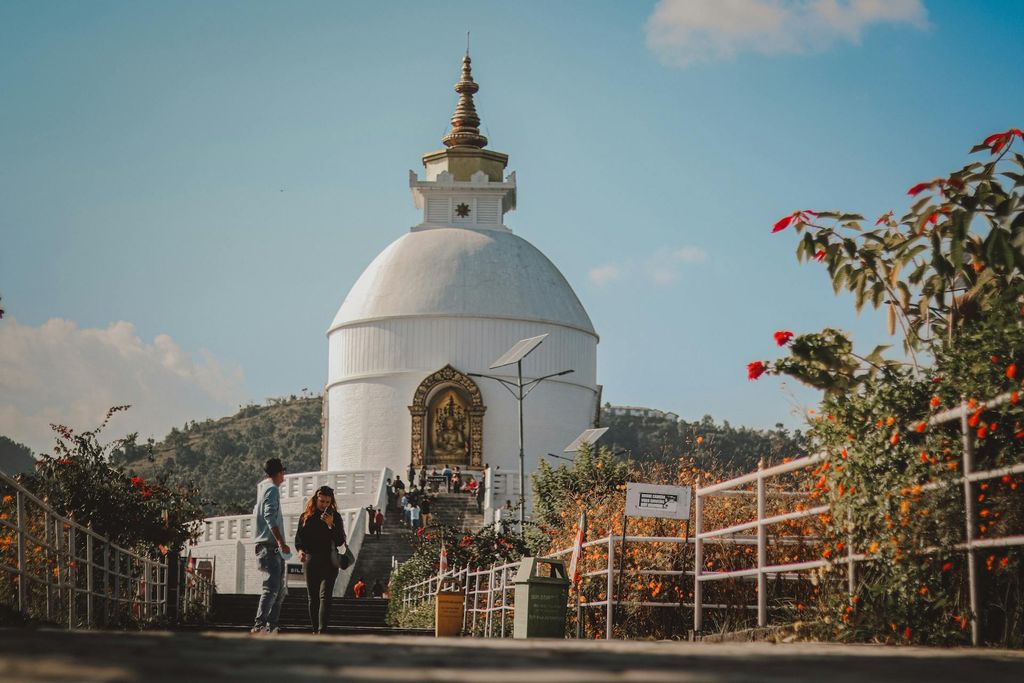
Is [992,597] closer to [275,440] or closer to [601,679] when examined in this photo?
[601,679]

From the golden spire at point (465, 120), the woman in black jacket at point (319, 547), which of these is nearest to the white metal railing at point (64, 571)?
the woman in black jacket at point (319, 547)

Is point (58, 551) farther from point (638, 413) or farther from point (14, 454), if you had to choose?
point (638, 413)

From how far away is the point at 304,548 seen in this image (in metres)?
12.5

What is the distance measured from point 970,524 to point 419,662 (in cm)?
→ 451

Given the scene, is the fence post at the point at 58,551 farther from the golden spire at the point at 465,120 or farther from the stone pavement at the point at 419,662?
the golden spire at the point at 465,120

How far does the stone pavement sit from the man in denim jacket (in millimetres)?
5707

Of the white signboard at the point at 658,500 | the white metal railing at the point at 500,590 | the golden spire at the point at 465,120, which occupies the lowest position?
the white metal railing at the point at 500,590

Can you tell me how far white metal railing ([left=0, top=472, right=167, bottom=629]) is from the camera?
1038 cm

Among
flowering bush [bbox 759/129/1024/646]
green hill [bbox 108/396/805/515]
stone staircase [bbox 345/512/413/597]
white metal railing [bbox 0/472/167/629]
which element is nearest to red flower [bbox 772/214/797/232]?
flowering bush [bbox 759/129/1024/646]

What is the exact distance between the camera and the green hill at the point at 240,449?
8181cm

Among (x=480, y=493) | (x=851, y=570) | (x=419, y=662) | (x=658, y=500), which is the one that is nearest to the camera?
(x=419, y=662)

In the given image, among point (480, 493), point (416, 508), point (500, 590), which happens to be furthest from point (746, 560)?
point (480, 493)

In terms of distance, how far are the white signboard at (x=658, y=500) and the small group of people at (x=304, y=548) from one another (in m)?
2.69

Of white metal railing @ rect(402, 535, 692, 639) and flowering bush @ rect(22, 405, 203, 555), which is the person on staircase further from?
flowering bush @ rect(22, 405, 203, 555)
